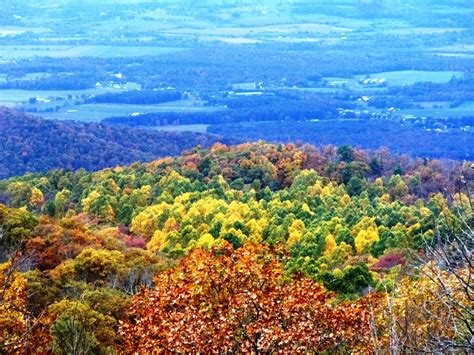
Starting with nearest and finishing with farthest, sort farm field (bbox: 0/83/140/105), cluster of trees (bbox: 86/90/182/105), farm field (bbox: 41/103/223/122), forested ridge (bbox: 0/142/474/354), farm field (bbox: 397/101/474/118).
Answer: forested ridge (bbox: 0/142/474/354)
farm field (bbox: 41/103/223/122)
farm field (bbox: 397/101/474/118)
farm field (bbox: 0/83/140/105)
cluster of trees (bbox: 86/90/182/105)

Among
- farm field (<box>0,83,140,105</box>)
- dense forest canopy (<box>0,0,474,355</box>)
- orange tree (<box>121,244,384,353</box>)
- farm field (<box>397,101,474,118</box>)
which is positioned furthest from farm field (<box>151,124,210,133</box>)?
orange tree (<box>121,244,384,353</box>)

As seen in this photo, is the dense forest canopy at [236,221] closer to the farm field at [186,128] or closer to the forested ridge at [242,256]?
the forested ridge at [242,256]

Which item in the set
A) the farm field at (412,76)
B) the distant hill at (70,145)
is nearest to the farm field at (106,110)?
the distant hill at (70,145)

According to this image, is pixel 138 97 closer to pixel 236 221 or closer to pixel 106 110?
pixel 106 110

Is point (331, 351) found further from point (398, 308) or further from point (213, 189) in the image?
point (213, 189)

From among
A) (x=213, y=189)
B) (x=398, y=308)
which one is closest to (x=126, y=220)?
(x=213, y=189)

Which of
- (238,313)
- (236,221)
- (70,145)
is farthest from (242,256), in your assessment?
(70,145)

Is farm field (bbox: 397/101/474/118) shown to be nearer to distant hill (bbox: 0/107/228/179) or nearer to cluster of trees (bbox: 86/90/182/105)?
cluster of trees (bbox: 86/90/182/105)
